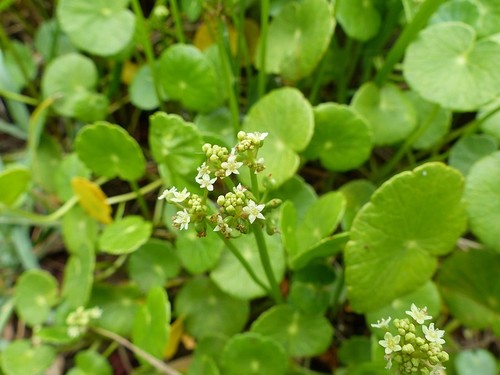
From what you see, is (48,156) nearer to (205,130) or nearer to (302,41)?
(205,130)

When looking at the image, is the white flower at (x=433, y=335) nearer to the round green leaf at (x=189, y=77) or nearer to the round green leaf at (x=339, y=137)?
the round green leaf at (x=339, y=137)

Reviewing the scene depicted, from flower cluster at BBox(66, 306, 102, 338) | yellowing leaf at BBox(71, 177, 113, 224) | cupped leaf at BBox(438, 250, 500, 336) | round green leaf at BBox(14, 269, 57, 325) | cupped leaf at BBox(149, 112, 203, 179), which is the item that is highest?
cupped leaf at BBox(149, 112, 203, 179)

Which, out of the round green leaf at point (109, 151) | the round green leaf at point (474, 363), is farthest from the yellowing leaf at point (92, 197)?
the round green leaf at point (474, 363)

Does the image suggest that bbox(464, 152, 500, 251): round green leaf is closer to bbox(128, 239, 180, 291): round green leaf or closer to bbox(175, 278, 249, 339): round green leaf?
bbox(175, 278, 249, 339): round green leaf

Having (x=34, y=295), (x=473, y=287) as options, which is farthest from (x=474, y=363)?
(x=34, y=295)

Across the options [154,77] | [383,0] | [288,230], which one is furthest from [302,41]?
[288,230]

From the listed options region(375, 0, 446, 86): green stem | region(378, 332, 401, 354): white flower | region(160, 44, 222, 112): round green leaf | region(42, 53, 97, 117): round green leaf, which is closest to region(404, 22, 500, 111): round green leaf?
region(375, 0, 446, 86): green stem

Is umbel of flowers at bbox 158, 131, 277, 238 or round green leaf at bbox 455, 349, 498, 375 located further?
round green leaf at bbox 455, 349, 498, 375
